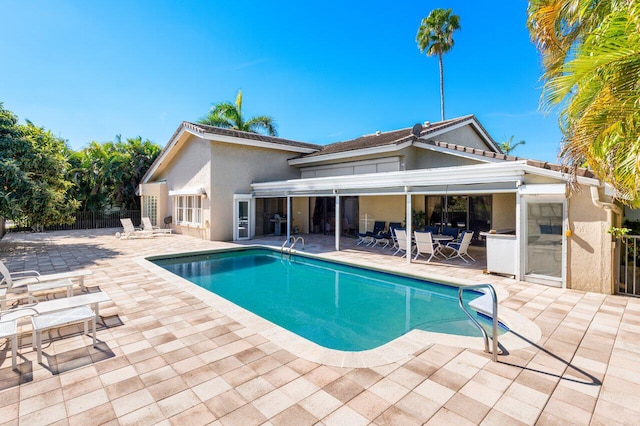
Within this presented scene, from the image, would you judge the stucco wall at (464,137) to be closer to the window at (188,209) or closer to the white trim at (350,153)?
the white trim at (350,153)

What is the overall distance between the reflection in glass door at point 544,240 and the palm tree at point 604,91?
2118 millimetres

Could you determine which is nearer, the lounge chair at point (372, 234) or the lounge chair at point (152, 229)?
the lounge chair at point (372, 234)

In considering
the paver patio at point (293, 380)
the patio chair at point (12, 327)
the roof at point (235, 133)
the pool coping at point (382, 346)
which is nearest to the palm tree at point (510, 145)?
the roof at point (235, 133)

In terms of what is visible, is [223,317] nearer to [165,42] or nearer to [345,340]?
[345,340]

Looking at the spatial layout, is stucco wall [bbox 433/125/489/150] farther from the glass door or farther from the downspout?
the glass door

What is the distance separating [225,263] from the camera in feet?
43.7

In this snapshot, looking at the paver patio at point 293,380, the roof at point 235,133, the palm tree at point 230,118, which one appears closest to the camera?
the paver patio at point 293,380

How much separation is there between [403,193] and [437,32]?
23788 mm

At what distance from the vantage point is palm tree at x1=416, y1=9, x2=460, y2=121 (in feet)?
90.3

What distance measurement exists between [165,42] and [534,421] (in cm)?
2240

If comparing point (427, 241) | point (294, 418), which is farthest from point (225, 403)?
point (427, 241)

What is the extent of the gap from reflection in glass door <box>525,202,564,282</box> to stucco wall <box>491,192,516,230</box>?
277 inches

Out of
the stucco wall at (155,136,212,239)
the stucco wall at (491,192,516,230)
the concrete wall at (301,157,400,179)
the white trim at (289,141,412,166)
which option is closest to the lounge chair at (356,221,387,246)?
the concrete wall at (301,157,400,179)

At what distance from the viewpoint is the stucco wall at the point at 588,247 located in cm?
769
